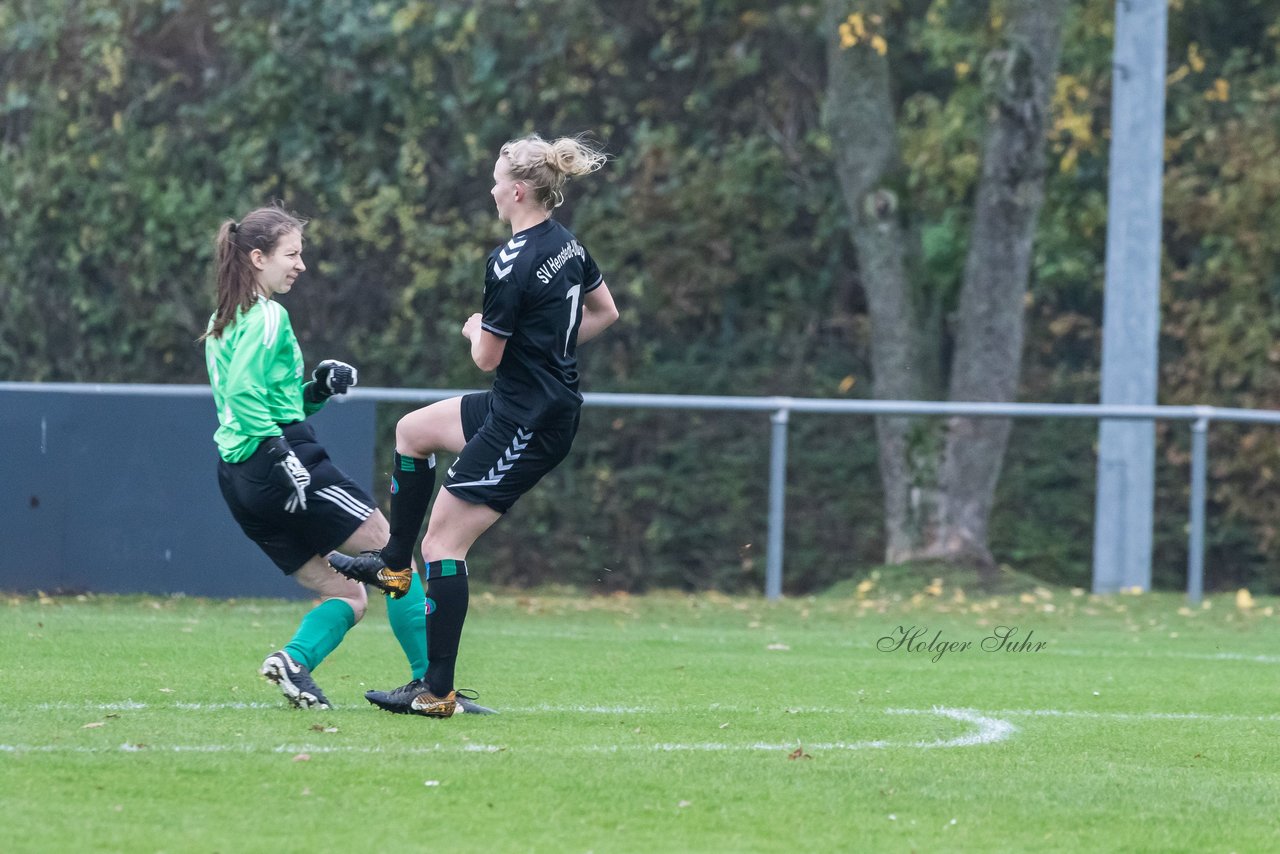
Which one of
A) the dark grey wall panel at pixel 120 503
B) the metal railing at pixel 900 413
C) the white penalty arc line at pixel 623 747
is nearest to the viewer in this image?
the white penalty arc line at pixel 623 747

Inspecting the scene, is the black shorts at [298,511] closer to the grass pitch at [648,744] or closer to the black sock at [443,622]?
the black sock at [443,622]

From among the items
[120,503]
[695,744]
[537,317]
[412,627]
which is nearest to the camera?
[695,744]

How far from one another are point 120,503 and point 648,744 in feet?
21.6

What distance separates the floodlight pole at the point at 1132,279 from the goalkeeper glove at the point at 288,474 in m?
8.72

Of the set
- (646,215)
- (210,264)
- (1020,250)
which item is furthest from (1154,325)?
(210,264)

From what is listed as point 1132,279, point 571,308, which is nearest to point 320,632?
point 571,308

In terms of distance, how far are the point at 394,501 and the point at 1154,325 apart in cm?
893

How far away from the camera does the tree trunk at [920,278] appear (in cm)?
1503

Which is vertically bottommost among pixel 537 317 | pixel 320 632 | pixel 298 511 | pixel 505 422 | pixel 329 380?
pixel 320 632

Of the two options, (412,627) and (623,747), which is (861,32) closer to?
(412,627)

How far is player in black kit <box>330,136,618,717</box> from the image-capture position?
6699 millimetres

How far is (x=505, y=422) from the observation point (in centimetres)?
675

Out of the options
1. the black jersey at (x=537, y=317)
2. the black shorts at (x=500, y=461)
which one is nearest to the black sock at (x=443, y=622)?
the black shorts at (x=500, y=461)

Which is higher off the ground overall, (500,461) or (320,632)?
(500,461)
